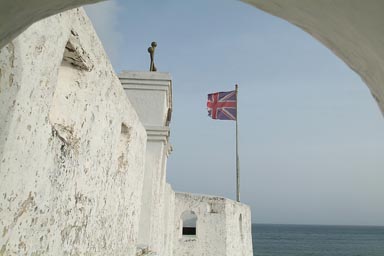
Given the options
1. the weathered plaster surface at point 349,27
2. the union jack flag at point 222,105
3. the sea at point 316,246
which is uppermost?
the union jack flag at point 222,105

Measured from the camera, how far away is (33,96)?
79.4 inches

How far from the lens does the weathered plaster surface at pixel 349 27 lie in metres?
1.15

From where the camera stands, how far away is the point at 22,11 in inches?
57.4

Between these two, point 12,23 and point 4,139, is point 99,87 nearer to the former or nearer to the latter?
point 4,139

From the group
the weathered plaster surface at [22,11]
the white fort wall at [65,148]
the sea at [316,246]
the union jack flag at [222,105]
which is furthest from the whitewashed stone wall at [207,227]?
the sea at [316,246]

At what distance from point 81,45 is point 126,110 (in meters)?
1.62

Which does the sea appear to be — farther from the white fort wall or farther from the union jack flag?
the white fort wall

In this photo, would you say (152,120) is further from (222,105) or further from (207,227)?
(222,105)

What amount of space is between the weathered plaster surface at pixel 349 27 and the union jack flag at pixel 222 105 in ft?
42.6

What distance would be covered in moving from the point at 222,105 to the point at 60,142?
12.6 m

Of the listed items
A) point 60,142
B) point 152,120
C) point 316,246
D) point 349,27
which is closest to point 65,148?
point 60,142

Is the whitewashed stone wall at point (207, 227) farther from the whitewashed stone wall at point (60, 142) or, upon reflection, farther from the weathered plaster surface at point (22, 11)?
the weathered plaster surface at point (22, 11)

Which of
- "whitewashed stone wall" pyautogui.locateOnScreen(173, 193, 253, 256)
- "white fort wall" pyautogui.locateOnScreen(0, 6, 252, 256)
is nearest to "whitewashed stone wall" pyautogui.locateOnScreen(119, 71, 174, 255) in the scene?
"white fort wall" pyautogui.locateOnScreen(0, 6, 252, 256)

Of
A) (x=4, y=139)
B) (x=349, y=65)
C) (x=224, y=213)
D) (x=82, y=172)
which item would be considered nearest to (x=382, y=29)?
(x=349, y=65)
